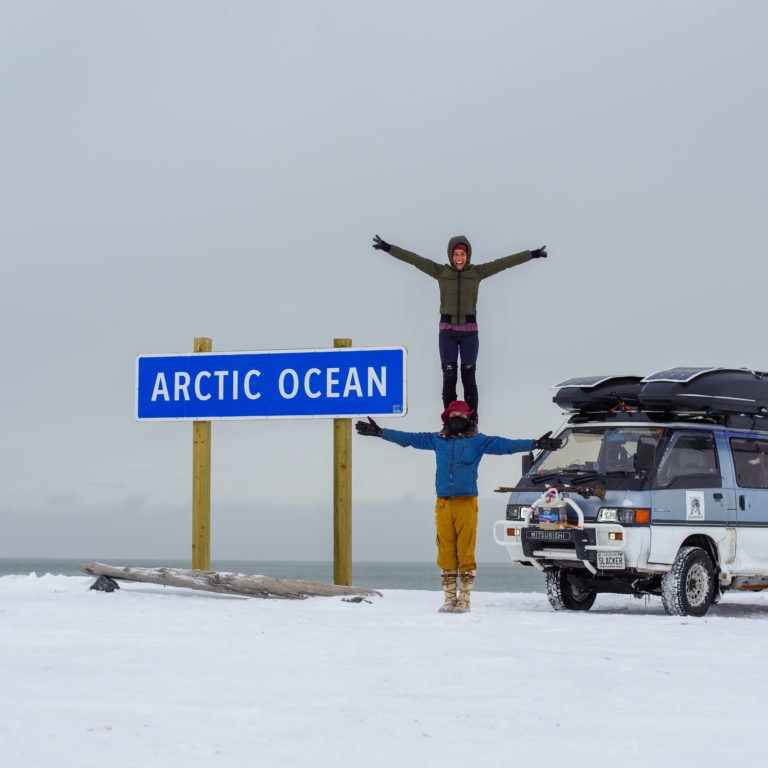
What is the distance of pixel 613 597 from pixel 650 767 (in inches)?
458

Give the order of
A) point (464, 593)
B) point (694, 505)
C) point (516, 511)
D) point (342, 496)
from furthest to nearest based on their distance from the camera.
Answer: point (342, 496), point (516, 511), point (694, 505), point (464, 593)

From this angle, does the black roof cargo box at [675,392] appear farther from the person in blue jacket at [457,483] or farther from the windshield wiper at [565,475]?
the person in blue jacket at [457,483]

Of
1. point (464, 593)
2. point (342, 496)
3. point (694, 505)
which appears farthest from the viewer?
point (342, 496)

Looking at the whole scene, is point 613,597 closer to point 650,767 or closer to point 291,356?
point 291,356

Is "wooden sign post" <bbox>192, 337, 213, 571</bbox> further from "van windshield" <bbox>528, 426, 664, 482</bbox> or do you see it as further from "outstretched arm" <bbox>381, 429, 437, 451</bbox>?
"van windshield" <bbox>528, 426, 664, 482</bbox>

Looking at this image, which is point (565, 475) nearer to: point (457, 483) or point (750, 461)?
point (457, 483)

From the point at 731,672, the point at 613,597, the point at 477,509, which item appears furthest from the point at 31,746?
the point at 613,597

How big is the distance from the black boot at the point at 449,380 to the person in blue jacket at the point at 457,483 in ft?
11.4

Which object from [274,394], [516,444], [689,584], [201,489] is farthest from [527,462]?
[201,489]

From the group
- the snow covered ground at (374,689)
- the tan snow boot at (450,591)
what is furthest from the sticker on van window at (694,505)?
the tan snow boot at (450,591)

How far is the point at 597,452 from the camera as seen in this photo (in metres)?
13.8

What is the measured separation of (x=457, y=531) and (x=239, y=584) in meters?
3.33

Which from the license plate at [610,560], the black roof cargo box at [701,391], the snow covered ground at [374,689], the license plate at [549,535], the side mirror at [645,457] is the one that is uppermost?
the black roof cargo box at [701,391]

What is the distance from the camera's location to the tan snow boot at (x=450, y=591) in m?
12.5
